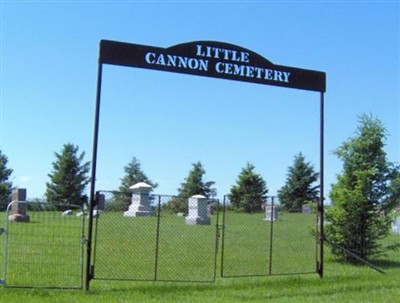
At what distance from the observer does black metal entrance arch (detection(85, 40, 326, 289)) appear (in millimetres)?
10086

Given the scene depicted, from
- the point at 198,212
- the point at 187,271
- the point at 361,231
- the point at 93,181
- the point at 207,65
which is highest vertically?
the point at 207,65

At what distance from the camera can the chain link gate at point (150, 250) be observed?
1138cm

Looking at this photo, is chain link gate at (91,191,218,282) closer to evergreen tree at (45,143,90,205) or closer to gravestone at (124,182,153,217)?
gravestone at (124,182,153,217)

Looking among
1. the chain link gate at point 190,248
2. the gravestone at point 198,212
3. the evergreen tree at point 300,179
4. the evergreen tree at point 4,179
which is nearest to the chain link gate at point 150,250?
the chain link gate at point 190,248

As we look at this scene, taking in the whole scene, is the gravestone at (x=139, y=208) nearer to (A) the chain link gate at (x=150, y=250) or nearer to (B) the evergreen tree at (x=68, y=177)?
(A) the chain link gate at (x=150, y=250)

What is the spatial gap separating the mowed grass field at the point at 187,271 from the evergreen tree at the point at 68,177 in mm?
30704

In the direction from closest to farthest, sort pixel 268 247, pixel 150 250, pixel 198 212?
1. pixel 150 250
2. pixel 268 247
3. pixel 198 212

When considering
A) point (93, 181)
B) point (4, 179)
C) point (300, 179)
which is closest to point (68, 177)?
point (4, 179)

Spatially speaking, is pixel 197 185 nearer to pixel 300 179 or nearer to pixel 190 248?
pixel 300 179

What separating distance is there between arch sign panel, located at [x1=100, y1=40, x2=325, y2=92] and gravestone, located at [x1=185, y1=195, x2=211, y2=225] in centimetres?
1466

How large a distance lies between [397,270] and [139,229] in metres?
11.1

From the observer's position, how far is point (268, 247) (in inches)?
718

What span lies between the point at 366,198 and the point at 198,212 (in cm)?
1254

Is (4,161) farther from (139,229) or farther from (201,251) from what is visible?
(201,251)
